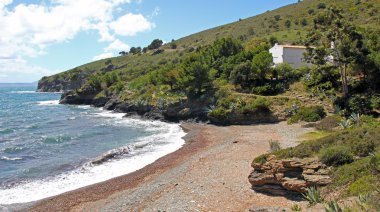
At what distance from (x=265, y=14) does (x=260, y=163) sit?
12075 centimetres

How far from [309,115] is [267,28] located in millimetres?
76574

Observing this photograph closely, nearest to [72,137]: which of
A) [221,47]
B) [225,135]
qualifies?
[225,135]

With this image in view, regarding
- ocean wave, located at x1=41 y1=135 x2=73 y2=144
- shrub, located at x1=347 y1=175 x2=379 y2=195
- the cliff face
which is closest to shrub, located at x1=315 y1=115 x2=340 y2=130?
shrub, located at x1=347 y1=175 x2=379 y2=195

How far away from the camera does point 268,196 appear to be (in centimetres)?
1706

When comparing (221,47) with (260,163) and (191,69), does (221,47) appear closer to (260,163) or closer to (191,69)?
(191,69)

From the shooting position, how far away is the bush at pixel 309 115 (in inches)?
1516

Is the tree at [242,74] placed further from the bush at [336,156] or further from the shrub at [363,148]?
the bush at [336,156]

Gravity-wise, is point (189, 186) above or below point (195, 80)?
below

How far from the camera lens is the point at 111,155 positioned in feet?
104

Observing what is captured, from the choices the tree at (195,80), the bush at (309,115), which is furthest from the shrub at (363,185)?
the tree at (195,80)

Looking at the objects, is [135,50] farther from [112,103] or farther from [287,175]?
[287,175]

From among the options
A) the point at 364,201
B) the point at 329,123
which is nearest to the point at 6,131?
the point at 329,123

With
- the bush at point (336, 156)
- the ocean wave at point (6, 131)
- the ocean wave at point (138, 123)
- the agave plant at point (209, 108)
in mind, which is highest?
the bush at point (336, 156)

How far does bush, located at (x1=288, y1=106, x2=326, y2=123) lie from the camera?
1516 inches
